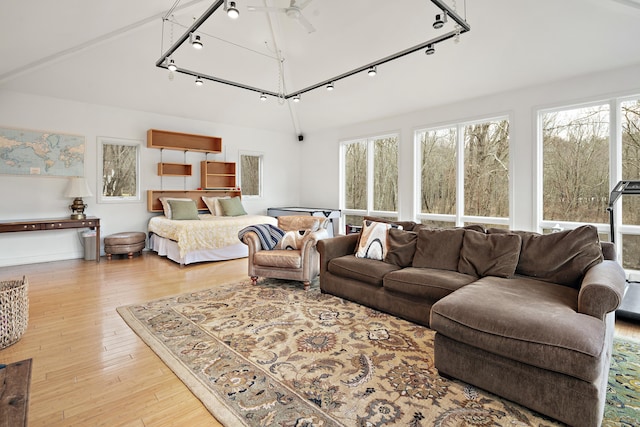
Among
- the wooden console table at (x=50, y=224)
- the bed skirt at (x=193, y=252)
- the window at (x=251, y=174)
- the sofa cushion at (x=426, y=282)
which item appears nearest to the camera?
the sofa cushion at (x=426, y=282)

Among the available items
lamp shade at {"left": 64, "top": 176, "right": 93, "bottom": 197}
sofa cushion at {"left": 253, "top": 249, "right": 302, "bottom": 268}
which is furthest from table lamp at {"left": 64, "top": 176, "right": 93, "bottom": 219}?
sofa cushion at {"left": 253, "top": 249, "right": 302, "bottom": 268}

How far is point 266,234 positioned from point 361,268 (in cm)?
160

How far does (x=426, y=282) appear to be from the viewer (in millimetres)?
2820

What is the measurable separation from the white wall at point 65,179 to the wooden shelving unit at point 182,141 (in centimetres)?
16

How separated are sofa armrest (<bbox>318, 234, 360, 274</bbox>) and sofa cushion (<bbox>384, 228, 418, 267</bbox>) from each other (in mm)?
584

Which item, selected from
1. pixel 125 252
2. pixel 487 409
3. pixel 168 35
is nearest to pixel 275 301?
pixel 487 409

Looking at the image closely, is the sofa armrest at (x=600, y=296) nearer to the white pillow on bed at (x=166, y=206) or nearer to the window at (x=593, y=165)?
the window at (x=593, y=165)

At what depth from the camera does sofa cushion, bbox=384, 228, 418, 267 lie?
133 inches

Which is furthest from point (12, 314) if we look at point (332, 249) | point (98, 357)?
→ point (332, 249)

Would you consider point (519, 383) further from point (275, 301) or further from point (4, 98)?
point (4, 98)

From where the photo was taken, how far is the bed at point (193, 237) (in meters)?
5.27

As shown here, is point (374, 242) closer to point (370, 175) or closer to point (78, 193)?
point (370, 175)

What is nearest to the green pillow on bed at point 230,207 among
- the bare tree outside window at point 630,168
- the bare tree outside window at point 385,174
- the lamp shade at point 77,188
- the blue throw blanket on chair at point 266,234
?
the lamp shade at point 77,188

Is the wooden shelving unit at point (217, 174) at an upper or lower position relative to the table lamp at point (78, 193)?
upper
